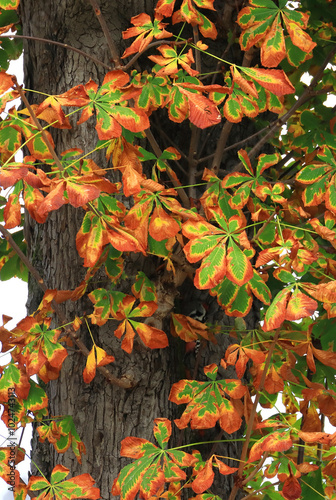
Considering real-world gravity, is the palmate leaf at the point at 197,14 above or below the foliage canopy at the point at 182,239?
above

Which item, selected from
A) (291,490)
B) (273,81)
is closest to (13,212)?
(273,81)

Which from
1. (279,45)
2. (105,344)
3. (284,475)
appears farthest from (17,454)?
(279,45)

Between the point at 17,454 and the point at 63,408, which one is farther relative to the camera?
the point at 63,408

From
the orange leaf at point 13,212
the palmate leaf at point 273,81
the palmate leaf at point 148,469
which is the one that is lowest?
the palmate leaf at point 148,469

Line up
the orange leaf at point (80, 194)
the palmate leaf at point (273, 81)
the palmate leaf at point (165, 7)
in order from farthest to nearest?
the palmate leaf at point (165, 7), the palmate leaf at point (273, 81), the orange leaf at point (80, 194)

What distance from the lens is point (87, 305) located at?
136cm

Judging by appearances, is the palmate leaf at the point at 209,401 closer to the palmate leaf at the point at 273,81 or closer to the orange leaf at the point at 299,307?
the orange leaf at the point at 299,307

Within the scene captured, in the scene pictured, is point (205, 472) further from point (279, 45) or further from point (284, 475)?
point (279, 45)

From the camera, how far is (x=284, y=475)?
1.07m

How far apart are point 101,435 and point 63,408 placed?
0.12 meters

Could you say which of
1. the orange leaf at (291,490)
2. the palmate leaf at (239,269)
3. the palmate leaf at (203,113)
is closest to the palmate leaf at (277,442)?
the orange leaf at (291,490)

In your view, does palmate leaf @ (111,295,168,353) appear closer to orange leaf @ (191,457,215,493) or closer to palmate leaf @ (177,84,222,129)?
orange leaf @ (191,457,215,493)

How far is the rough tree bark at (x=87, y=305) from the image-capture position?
130cm

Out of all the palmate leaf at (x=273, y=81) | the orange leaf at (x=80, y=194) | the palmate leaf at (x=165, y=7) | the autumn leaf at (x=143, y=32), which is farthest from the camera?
the palmate leaf at (x=165, y=7)
